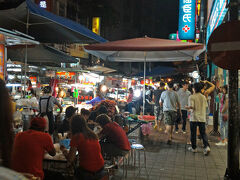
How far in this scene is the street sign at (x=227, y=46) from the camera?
4192 mm

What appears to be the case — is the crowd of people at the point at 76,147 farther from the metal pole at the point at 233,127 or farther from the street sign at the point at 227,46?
the street sign at the point at 227,46

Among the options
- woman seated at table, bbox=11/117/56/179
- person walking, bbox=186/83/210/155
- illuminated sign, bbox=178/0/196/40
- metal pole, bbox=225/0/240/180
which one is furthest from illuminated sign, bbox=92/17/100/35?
woman seated at table, bbox=11/117/56/179

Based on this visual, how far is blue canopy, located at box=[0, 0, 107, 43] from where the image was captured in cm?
532

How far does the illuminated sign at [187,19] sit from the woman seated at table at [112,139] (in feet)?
44.8

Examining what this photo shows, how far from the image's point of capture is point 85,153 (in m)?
3.87

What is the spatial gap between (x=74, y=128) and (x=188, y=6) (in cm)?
1512

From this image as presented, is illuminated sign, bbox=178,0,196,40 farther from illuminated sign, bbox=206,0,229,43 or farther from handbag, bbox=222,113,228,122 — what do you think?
handbag, bbox=222,113,228,122

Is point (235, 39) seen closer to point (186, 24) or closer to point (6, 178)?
point (6, 178)

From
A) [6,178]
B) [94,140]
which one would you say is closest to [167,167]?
[94,140]

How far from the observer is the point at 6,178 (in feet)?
3.48

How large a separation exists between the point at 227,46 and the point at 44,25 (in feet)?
15.6

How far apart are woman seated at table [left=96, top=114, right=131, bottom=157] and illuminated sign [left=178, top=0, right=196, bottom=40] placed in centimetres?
1365

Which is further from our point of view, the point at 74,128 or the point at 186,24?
the point at 186,24

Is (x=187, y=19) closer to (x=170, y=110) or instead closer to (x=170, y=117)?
(x=170, y=110)
